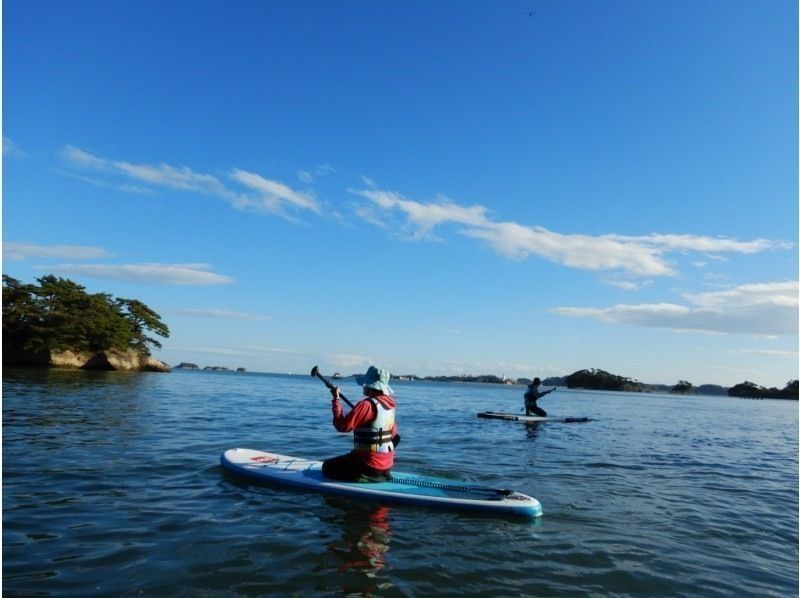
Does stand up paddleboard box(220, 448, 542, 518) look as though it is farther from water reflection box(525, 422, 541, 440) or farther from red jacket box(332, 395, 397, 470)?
water reflection box(525, 422, 541, 440)

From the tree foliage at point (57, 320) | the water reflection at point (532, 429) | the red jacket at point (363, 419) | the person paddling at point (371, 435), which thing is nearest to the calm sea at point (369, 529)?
the person paddling at point (371, 435)

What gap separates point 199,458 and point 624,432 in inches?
718

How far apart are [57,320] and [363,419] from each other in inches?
2210

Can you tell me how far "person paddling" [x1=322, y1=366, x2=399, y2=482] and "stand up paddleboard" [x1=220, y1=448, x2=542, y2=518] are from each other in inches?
7.0

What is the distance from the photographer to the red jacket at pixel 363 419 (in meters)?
8.48

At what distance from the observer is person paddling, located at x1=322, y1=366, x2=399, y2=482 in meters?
8.84

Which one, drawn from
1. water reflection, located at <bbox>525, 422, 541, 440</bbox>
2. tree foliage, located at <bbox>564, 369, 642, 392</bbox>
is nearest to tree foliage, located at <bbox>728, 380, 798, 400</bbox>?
tree foliage, located at <bbox>564, 369, 642, 392</bbox>

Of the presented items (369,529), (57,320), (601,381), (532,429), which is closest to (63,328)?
(57,320)

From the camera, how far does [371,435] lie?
9.09 meters

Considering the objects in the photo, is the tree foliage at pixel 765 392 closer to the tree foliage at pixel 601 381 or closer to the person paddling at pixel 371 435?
the tree foliage at pixel 601 381

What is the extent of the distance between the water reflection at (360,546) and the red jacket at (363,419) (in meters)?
0.80

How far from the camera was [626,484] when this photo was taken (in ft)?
37.8

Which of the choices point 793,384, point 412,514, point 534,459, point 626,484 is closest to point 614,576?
point 412,514

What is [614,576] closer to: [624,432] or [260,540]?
[260,540]
